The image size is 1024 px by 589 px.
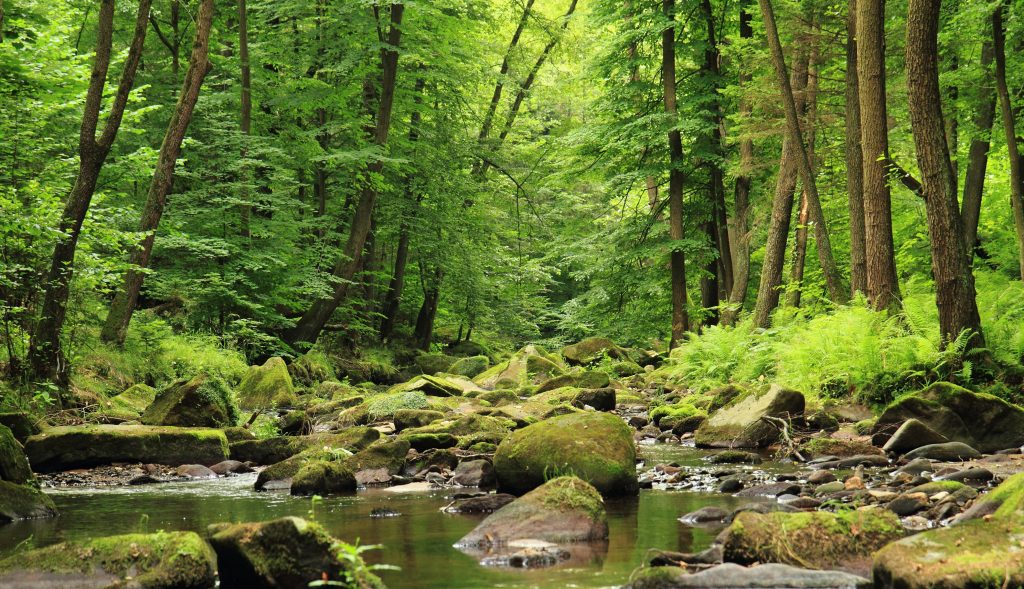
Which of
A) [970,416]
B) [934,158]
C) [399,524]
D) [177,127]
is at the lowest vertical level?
[399,524]

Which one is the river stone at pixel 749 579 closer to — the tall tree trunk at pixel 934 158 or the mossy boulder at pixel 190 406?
the tall tree trunk at pixel 934 158

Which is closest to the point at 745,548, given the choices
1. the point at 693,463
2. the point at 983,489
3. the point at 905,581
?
the point at 905,581

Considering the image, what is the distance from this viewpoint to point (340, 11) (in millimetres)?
20469

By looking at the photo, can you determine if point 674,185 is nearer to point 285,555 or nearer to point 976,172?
point 976,172

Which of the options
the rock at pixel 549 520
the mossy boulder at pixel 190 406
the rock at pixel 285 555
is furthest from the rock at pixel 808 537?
the mossy boulder at pixel 190 406

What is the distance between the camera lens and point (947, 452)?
7.87 m

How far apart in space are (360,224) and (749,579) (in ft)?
59.5

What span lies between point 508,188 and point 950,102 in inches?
589

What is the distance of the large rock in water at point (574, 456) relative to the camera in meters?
7.20

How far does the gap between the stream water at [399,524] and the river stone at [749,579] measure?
285 mm

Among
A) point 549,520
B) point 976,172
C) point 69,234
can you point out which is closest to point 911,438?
point 549,520

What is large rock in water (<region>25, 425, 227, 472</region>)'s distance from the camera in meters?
9.52

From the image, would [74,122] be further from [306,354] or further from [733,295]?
[733,295]

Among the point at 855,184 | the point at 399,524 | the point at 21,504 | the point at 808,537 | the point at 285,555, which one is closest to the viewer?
the point at 285,555
